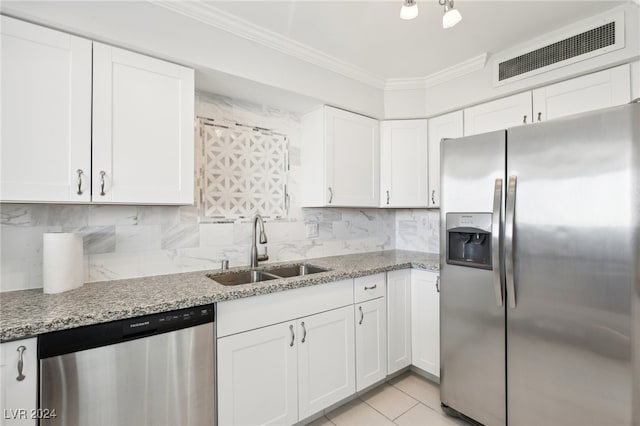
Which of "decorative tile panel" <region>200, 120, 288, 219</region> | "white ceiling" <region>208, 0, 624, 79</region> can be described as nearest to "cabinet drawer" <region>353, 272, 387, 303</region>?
"decorative tile panel" <region>200, 120, 288, 219</region>

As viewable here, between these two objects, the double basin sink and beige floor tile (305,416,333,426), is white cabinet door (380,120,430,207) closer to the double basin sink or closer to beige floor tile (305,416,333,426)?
the double basin sink

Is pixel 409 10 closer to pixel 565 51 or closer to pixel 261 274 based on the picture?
pixel 565 51

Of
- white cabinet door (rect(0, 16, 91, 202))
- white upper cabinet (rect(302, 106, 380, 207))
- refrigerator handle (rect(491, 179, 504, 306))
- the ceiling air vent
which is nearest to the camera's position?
white cabinet door (rect(0, 16, 91, 202))

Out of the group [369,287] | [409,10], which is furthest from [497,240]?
[409,10]

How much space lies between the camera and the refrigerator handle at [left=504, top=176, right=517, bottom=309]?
1.57m

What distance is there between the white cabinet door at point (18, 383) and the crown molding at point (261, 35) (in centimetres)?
165

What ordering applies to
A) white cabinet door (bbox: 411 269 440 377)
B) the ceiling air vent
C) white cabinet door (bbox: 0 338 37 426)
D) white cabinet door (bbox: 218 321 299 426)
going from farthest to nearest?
white cabinet door (bbox: 411 269 440 377) → the ceiling air vent → white cabinet door (bbox: 218 321 299 426) → white cabinet door (bbox: 0 338 37 426)

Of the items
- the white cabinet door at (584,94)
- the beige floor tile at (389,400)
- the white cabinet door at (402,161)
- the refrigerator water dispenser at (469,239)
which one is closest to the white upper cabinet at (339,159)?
the white cabinet door at (402,161)

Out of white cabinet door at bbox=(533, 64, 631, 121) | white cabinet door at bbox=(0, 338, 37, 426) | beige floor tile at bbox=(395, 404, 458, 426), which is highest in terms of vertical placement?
white cabinet door at bbox=(533, 64, 631, 121)

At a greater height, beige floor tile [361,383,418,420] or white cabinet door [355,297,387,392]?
white cabinet door [355,297,387,392]

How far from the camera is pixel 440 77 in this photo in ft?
8.31

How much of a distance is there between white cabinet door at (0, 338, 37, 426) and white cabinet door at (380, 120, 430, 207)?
2.39 meters

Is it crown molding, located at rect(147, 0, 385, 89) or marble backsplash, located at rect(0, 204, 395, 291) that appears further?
crown molding, located at rect(147, 0, 385, 89)

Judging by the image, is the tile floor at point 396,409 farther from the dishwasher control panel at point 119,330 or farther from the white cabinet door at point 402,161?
the white cabinet door at point 402,161
